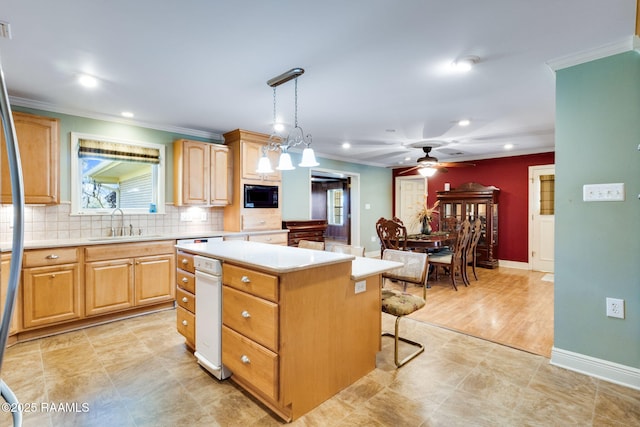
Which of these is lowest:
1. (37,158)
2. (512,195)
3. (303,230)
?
(303,230)

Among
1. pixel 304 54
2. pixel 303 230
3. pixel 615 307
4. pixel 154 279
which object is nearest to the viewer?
pixel 615 307

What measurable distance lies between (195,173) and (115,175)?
37.2 inches

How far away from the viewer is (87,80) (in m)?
2.87

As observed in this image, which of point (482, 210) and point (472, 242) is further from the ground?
point (482, 210)

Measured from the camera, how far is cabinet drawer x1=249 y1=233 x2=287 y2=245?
468cm

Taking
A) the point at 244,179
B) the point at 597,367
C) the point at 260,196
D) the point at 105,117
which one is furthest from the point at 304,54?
the point at 597,367

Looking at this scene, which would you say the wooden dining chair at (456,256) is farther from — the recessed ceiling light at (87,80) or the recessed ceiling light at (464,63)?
the recessed ceiling light at (87,80)

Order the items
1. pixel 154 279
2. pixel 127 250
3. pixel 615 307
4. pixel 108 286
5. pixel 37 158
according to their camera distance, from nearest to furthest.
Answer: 1. pixel 615 307
2. pixel 37 158
3. pixel 108 286
4. pixel 127 250
5. pixel 154 279

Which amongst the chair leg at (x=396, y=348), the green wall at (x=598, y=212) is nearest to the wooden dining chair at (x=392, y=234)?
the chair leg at (x=396, y=348)

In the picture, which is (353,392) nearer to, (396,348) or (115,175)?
(396,348)

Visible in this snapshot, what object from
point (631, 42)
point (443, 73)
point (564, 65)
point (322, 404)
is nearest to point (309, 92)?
point (443, 73)

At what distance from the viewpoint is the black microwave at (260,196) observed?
477 cm

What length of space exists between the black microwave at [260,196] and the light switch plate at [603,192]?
379 cm

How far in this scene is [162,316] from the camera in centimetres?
374
